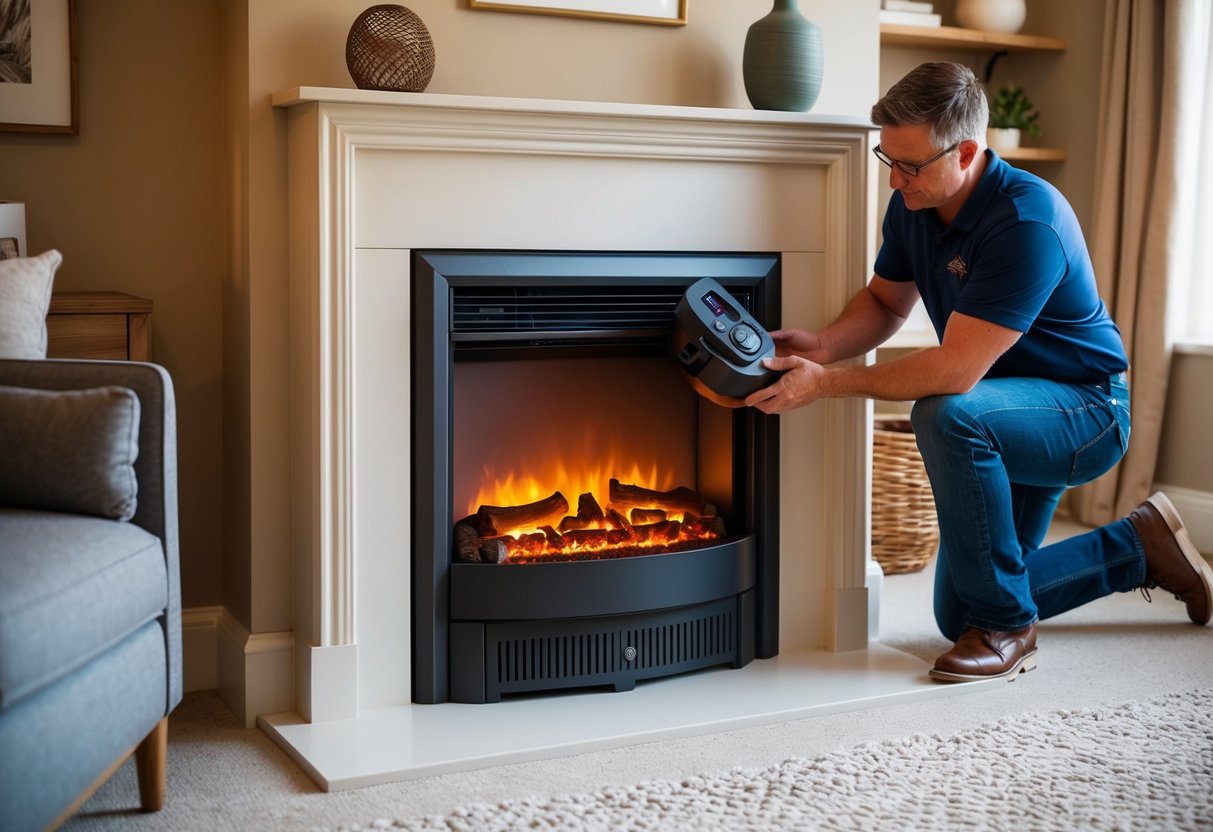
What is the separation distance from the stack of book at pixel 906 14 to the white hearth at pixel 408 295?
138 centimetres

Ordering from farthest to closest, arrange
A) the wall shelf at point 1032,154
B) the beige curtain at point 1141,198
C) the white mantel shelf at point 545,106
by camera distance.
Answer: the wall shelf at point 1032,154 < the beige curtain at point 1141,198 < the white mantel shelf at point 545,106

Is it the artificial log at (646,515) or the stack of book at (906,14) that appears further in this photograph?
the stack of book at (906,14)

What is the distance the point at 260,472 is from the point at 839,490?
116 centimetres


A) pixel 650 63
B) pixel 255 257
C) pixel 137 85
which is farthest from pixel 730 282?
pixel 137 85

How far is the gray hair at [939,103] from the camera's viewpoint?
2.30m

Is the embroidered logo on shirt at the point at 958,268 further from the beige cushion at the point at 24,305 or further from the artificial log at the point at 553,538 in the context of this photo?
the beige cushion at the point at 24,305

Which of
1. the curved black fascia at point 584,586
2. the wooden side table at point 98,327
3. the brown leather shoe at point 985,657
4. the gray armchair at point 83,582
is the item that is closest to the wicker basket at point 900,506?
the brown leather shoe at point 985,657

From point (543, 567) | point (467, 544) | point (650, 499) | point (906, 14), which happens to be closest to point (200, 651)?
point (467, 544)

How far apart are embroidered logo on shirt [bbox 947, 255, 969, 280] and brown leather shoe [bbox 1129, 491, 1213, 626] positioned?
76 centimetres

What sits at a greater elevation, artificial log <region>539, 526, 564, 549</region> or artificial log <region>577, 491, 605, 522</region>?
artificial log <region>577, 491, 605, 522</region>

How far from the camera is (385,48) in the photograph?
7.01 feet

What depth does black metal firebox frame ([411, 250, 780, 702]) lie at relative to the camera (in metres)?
2.26

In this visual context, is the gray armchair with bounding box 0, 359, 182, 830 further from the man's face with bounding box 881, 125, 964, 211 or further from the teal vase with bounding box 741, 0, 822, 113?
the man's face with bounding box 881, 125, 964, 211

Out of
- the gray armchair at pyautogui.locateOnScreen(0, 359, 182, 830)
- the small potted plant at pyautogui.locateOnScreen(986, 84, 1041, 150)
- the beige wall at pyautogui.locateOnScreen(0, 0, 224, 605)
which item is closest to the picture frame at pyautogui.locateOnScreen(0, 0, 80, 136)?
the beige wall at pyautogui.locateOnScreen(0, 0, 224, 605)
